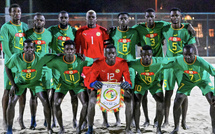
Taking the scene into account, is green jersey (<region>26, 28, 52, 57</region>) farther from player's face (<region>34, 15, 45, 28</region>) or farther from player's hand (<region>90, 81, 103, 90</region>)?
player's hand (<region>90, 81, 103, 90</region>)

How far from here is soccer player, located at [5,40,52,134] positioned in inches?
238

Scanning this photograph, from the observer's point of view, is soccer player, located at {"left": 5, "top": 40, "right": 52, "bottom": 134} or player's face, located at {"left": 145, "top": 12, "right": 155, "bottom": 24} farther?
player's face, located at {"left": 145, "top": 12, "right": 155, "bottom": 24}

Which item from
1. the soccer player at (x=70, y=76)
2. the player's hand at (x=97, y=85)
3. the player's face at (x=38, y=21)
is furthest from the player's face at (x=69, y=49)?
the player's face at (x=38, y=21)

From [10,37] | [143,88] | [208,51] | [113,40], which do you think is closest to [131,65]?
[143,88]

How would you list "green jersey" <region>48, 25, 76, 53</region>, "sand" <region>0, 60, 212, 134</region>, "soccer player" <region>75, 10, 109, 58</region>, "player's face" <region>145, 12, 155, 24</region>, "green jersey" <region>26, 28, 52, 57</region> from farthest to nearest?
"soccer player" <region>75, 10, 109, 58</region> < "green jersey" <region>48, 25, 76, 53</region> < "player's face" <region>145, 12, 155, 24</region> < "green jersey" <region>26, 28, 52, 57</region> < "sand" <region>0, 60, 212, 134</region>

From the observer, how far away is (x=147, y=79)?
6273 millimetres

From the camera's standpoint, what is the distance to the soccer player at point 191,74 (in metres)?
5.90

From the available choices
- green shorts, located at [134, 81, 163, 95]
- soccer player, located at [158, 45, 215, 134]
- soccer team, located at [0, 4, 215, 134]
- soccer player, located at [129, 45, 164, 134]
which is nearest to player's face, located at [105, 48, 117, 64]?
soccer team, located at [0, 4, 215, 134]

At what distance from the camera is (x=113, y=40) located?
6973 millimetres

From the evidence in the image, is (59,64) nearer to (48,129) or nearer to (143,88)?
(48,129)

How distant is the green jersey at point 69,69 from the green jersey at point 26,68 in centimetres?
15

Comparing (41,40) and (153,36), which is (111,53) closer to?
(153,36)

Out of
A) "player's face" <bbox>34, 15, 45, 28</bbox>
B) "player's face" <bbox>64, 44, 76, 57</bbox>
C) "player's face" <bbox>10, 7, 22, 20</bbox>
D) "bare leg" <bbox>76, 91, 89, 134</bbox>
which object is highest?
"player's face" <bbox>10, 7, 22, 20</bbox>

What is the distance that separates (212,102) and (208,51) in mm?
13677
